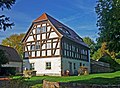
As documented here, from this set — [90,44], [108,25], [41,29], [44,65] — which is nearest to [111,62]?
[44,65]

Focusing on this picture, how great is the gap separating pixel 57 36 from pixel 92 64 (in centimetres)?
1631

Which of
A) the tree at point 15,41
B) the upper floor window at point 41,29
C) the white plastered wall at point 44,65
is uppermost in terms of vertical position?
the tree at point 15,41

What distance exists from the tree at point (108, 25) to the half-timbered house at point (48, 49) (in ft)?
63.8

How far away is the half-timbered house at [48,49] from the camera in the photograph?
3653 centimetres

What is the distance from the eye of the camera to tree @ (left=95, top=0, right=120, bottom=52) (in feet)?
49.1

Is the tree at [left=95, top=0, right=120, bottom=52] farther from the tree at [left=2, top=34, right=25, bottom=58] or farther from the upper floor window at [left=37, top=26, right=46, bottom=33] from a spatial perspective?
the tree at [left=2, top=34, right=25, bottom=58]

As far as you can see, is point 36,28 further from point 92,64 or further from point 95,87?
point 95,87

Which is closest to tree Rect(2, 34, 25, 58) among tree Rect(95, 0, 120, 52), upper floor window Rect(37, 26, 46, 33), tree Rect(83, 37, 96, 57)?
tree Rect(83, 37, 96, 57)

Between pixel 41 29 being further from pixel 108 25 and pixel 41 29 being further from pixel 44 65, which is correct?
pixel 108 25

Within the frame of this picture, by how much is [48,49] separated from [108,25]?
22.9 metres

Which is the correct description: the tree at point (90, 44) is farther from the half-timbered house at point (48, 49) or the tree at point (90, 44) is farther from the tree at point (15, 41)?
the half-timbered house at point (48, 49)

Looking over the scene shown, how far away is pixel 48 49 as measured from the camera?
37.7 metres

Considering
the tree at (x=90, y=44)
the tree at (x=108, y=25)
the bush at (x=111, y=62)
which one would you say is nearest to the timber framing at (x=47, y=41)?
the bush at (x=111, y=62)

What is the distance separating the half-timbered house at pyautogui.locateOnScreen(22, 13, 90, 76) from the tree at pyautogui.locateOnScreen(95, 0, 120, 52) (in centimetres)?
1945
